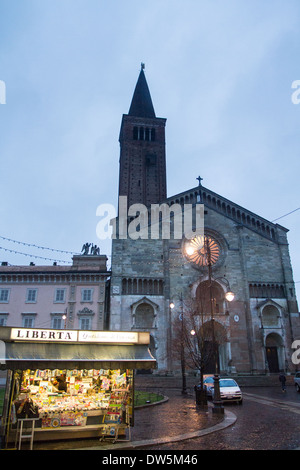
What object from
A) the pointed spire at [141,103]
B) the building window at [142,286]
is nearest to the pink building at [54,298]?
the building window at [142,286]

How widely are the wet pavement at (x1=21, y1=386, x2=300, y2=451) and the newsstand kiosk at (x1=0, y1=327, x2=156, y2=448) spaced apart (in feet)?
1.55

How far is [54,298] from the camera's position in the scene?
121ft

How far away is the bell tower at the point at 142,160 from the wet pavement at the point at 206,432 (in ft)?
136

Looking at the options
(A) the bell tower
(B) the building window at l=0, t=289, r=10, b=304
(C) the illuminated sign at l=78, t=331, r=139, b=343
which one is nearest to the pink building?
(B) the building window at l=0, t=289, r=10, b=304

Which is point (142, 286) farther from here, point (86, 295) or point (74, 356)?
point (74, 356)

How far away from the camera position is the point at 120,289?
1469 inches

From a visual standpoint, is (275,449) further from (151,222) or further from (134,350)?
(151,222)

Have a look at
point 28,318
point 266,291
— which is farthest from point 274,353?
point 28,318

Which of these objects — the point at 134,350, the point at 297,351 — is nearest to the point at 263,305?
the point at 297,351

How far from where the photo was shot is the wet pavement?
9141 millimetres

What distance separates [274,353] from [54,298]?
83.2 feet

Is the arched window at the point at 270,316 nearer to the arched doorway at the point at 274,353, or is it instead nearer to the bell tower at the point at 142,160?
the arched doorway at the point at 274,353

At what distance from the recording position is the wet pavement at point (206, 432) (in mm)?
9141

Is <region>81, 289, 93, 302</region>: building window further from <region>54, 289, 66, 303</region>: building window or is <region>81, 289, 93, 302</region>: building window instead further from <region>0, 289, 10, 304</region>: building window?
<region>0, 289, 10, 304</region>: building window
